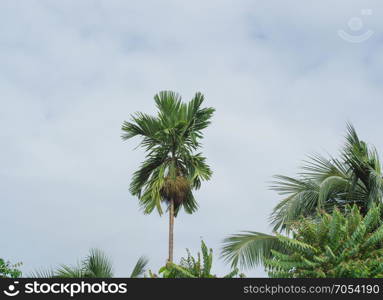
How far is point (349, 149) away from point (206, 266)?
5351mm

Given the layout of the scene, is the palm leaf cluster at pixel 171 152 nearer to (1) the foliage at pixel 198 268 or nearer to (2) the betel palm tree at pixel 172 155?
(2) the betel palm tree at pixel 172 155

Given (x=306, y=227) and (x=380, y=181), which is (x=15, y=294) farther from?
(x=380, y=181)

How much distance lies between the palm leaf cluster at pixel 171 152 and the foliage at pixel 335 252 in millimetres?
7823

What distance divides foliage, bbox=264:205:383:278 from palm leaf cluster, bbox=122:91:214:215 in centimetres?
782

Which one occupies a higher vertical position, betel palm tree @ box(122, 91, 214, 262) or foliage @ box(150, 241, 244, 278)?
betel palm tree @ box(122, 91, 214, 262)

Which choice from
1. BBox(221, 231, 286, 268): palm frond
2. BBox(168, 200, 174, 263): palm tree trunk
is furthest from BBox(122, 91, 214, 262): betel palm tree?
BBox(221, 231, 286, 268): palm frond

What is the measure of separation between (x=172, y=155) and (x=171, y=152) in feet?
0.40

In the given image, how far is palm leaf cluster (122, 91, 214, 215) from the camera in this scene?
1684 cm

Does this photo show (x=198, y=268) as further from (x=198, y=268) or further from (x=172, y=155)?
(x=172, y=155)

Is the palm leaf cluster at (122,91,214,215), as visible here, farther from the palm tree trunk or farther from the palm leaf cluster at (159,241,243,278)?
the palm leaf cluster at (159,241,243,278)

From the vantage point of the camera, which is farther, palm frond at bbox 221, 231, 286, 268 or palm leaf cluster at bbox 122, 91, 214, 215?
palm leaf cluster at bbox 122, 91, 214, 215

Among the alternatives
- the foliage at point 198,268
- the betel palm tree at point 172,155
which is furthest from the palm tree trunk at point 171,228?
the foliage at point 198,268

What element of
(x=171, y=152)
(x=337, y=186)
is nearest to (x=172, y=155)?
(x=171, y=152)

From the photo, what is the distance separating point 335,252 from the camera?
8.71m
